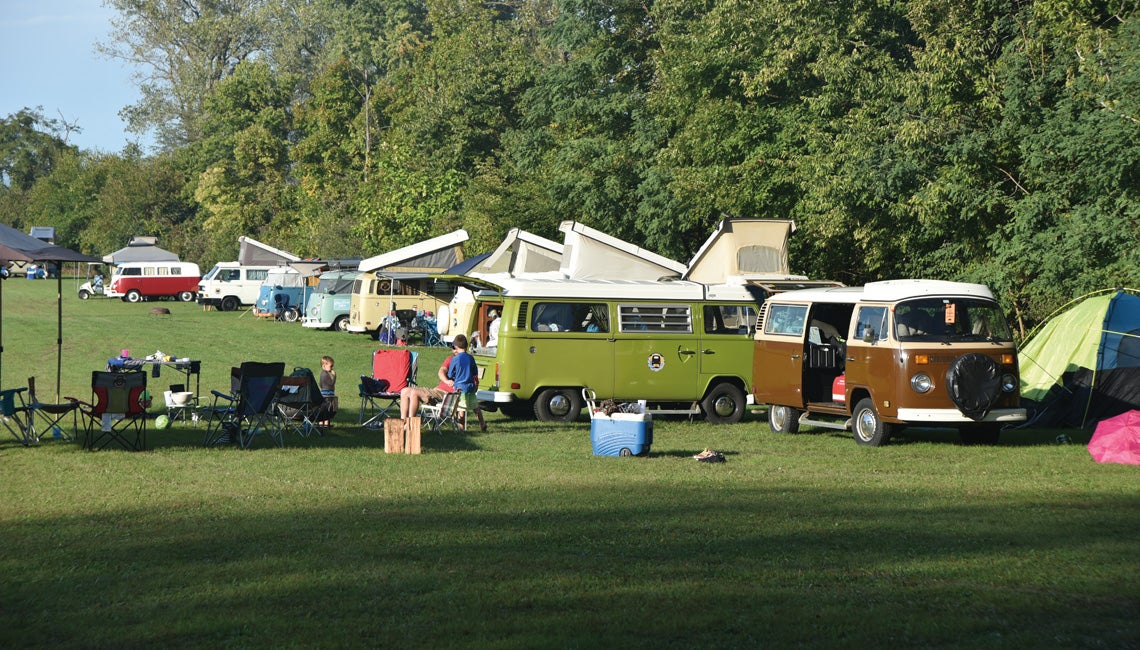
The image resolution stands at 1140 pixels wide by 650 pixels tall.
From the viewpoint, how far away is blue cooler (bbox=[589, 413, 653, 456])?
45.7ft

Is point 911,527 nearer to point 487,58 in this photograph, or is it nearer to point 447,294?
point 447,294

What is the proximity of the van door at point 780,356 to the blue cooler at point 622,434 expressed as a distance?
130 inches

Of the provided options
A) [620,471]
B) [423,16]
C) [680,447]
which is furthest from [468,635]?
[423,16]

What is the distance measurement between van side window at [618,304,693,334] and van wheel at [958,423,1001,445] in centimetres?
431

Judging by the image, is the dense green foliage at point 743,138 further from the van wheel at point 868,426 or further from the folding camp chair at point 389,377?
the folding camp chair at point 389,377

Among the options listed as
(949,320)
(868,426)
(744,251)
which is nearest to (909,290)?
(949,320)

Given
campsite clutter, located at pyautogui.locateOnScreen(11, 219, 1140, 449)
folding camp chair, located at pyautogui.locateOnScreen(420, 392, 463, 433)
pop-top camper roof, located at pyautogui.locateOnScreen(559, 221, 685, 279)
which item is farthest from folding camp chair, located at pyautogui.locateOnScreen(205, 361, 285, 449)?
pop-top camper roof, located at pyautogui.locateOnScreen(559, 221, 685, 279)

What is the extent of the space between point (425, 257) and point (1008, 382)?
75.5ft

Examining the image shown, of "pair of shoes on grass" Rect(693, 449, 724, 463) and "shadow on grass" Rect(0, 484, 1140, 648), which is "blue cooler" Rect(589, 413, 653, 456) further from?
"shadow on grass" Rect(0, 484, 1140, 648)

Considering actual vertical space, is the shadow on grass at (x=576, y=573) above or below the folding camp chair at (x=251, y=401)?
below

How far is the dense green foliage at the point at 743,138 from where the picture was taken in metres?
21.1

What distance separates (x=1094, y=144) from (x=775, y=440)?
783 cm

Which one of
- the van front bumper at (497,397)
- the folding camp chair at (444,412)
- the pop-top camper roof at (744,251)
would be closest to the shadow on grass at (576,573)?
the folding camp chair at (444,412)

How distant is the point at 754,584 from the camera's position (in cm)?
751
